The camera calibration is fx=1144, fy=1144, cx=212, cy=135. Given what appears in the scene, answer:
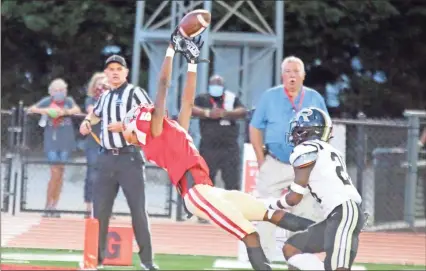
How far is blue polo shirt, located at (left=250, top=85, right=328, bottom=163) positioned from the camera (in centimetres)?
955

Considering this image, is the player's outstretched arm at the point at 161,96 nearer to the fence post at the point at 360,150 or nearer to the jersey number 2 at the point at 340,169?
the jersey number 2 at the point at 340,169

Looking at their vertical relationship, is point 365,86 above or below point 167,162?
above

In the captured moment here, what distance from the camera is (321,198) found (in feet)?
24.6

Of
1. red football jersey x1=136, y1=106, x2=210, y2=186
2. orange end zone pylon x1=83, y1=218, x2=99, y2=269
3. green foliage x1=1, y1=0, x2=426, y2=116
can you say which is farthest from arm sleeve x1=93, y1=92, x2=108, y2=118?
green foliage x1=1, y1=0, x2=426, y2=116

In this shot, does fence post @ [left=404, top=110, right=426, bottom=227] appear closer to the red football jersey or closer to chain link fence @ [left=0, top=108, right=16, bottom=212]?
chain link fence @ [left=0, top=108, right=16, bottom=212]

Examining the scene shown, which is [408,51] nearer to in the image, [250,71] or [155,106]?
[250,71]

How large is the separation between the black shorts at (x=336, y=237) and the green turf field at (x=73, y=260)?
3075 millimetres

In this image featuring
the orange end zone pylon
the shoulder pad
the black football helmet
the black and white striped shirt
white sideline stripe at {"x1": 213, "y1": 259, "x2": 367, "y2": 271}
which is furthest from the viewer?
white sideline stripe at {"x1": 213, "y1": 259, "x2": 367, "y2": 271}

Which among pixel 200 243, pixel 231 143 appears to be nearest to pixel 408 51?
pixel 231 143

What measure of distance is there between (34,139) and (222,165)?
8.09ft

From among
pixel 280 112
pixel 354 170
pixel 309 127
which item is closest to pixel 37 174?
pixel 354 170

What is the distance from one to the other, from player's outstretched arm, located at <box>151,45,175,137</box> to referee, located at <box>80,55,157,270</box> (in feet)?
6.22

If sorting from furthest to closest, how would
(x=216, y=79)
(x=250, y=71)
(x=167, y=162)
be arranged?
(x=250, y=71), (x=216, y=79), (x=167, y=162)

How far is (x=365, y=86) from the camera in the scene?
25359mm
